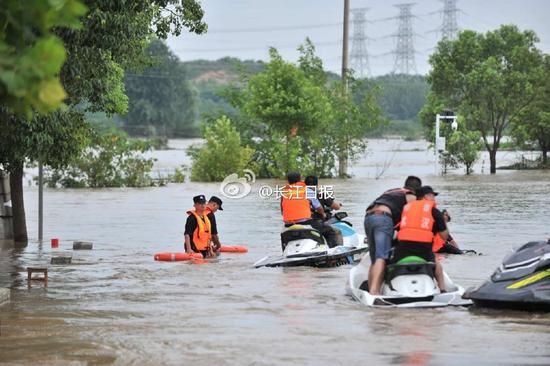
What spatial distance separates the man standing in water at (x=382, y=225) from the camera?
13.1 m

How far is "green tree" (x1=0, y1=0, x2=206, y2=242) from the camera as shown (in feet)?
47.7

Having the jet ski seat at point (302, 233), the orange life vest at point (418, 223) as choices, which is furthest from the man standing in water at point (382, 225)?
the jet ski seat at point (302, 233)

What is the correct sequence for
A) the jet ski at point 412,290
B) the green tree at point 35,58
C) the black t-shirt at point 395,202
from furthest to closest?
the black t-shirt at point 395,202
the jet ski at point 412,290
the green tree at point 35,58

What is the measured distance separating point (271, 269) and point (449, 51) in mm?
40898

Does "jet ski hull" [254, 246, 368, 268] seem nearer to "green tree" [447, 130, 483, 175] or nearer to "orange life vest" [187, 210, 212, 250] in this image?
"orange life vest" [187, 210, 212, 250]

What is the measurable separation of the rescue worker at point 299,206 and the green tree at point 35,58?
11389 millimetres

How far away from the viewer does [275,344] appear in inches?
434

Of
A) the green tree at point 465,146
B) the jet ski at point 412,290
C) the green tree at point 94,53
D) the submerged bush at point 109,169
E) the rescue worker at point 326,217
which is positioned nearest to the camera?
the jet ski at point 412,290

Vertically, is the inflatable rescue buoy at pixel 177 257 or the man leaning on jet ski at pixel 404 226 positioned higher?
the man leaning on jet ski at pixel 404 226

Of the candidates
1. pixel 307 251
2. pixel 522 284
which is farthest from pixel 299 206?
pixel 522 284

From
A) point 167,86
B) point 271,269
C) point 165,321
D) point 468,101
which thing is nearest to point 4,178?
point 271,269

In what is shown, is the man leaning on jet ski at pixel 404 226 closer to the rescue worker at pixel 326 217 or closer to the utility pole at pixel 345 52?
the rescue worker at pixel 326 217

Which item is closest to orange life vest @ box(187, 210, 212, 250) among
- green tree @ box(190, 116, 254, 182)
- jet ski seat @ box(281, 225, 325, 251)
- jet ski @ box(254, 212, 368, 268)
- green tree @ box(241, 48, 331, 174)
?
jet ski @ box(254, 212, 368, 268)

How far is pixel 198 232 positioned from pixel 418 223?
23.6ft
